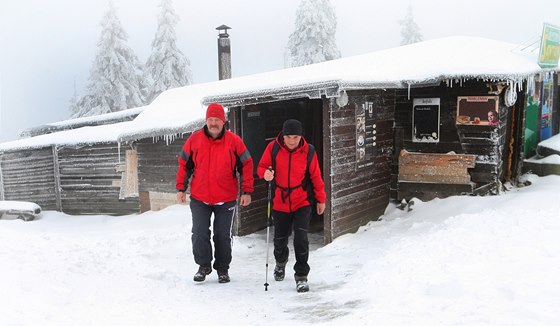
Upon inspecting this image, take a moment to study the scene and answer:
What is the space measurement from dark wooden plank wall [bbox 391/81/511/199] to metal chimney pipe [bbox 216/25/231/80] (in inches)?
511

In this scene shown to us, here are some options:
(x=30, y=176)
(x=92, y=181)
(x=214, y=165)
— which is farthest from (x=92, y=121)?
(x=214, y=165)

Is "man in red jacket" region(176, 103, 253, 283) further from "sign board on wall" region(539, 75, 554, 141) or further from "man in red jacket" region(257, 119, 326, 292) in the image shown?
"sign board on wall" region(539, 75, 554, 141)

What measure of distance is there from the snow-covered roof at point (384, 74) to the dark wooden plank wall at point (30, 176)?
15.3 ft

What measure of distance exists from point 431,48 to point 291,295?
7.31 m

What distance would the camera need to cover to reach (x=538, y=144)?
11.9 meters

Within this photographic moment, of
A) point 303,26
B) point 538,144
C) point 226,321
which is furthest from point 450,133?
point 303,26

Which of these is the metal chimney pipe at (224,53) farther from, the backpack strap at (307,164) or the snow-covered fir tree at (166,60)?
the backpack strap at (307,164)

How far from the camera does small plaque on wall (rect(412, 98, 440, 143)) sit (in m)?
9.56

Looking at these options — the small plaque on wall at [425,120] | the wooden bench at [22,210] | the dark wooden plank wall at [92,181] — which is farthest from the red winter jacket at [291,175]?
the wooden bench at [22,210]

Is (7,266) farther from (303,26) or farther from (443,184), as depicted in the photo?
(303,26)

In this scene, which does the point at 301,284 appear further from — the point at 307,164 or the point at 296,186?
the point at 307,164

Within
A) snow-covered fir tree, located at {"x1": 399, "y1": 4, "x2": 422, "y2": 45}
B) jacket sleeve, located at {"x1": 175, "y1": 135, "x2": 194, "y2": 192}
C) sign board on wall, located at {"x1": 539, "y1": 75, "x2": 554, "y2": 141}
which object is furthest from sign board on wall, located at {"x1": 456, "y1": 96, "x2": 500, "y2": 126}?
snow-covered fir tree, located at {"x1": 399, "y1": 4, "x2": 422, "y2": 45}

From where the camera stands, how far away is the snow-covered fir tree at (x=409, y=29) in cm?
4044

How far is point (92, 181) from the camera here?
49.5 feet
